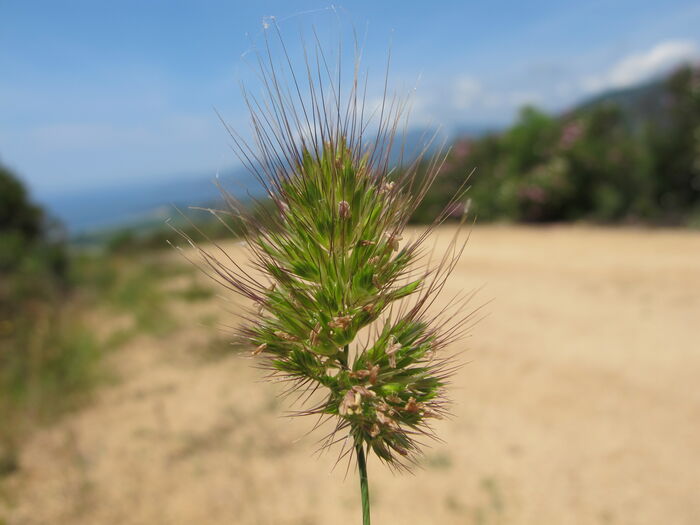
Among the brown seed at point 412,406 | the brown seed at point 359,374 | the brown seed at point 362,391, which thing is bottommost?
the brown seed at point 412,406

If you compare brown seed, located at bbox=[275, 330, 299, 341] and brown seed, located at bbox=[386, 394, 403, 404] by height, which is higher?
brown seed, located at bbox=[275, 330, 299, 341]

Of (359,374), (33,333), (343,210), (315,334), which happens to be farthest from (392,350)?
(33,333)

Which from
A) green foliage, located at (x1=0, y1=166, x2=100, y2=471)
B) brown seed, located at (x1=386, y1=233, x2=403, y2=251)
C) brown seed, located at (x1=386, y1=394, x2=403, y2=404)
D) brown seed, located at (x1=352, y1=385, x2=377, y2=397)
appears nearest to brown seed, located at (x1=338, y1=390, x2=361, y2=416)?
brown seed, located at (x1=352, y1=385, x2=377, y2=397)

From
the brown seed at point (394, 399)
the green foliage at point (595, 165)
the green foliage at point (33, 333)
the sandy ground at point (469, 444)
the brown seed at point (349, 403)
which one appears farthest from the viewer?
the green foliage at point (595, 165)

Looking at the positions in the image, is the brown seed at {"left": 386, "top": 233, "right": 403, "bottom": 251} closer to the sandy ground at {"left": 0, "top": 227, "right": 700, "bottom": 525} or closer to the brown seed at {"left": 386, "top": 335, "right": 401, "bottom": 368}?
the brown seed at {"left": 386, "top": 335, "right": 401, "bottom": 368}

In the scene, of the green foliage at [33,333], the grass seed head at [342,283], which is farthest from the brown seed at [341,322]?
the green foliage at [33,333]

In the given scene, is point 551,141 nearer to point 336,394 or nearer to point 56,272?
point 56,272

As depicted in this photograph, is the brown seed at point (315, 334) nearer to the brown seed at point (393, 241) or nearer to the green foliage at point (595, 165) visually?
the brown seed at point (393, 241)

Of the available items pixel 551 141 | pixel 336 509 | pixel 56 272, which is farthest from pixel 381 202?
pixel 551 141
